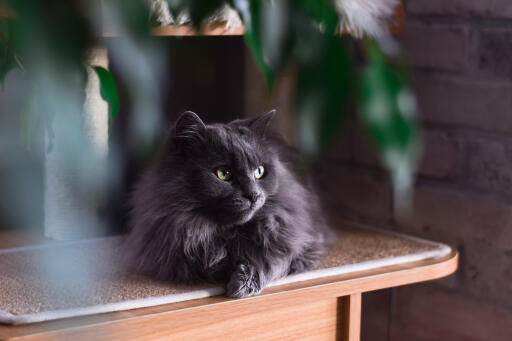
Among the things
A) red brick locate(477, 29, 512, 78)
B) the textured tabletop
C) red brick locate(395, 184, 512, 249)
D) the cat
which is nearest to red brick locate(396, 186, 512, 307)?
red brick locate(395, 184, 512, 249)

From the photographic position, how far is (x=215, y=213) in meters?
0.89

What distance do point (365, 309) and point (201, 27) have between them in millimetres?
1449

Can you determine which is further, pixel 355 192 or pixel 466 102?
pixel 355 192

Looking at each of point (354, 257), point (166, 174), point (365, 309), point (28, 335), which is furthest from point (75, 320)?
point (365, 309)

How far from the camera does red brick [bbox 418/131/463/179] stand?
1.29 meters

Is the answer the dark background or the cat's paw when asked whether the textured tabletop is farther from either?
the dark background

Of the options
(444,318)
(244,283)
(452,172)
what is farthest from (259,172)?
(444,318)

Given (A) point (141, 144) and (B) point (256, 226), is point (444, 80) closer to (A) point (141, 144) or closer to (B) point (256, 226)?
(B) point (256, 226)

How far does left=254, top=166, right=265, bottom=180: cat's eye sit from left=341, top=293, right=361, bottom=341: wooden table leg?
24 centimetres

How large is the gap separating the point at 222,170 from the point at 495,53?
2.01 feet

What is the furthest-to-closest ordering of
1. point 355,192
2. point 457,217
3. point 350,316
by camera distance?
point 355,192 → point 457,217 → point 350,316

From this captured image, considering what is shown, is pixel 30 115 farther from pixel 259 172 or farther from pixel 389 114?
pixel 259 172

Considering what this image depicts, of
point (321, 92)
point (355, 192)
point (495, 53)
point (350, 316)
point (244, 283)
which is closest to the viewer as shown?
point (321, 92)

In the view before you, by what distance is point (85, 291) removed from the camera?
34.7 inches
